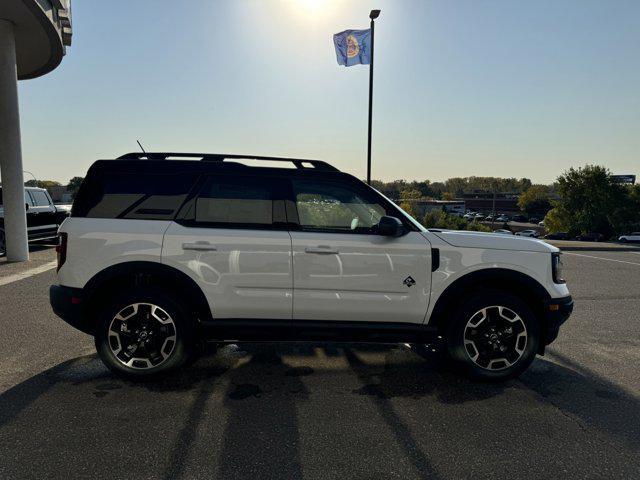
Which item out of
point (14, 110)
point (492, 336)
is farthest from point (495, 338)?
point (14, 110)

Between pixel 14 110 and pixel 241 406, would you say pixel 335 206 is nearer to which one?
pixel 241 406

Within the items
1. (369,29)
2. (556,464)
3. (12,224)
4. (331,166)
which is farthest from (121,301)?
(369,29)

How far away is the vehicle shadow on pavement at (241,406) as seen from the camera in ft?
8.52

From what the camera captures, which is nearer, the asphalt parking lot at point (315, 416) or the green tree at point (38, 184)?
the asphalt parking lot at point (315, 416)

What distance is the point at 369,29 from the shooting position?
16.3m

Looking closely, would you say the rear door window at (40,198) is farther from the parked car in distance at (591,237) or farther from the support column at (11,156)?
the parked car in distance at (591,237)

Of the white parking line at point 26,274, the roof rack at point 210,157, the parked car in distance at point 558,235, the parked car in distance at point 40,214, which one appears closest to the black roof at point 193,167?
the roof rack at point 210,157

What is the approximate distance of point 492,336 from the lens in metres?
3.76

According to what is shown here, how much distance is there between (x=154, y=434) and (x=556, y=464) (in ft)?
8.66

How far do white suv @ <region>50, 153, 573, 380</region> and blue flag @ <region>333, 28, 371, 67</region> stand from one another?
1450 cm

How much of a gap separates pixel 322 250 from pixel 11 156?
1082cm

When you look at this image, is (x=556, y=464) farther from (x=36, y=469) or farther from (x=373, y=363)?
(x=36, y=469)

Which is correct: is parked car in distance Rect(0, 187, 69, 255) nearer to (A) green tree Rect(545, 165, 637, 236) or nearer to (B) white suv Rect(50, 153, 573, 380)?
(B) white suv Rect(50, 153, 573, 380)

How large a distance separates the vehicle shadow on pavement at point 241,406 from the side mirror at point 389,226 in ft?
4.51
